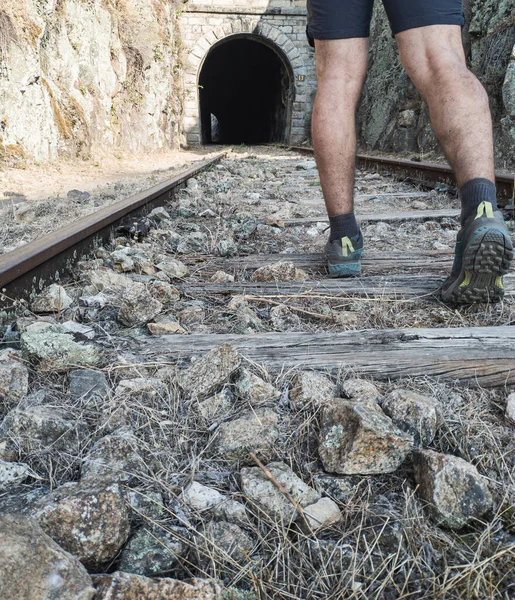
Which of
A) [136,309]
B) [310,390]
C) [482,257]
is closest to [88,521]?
[310,390]

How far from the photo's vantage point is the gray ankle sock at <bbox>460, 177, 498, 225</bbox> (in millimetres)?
1571

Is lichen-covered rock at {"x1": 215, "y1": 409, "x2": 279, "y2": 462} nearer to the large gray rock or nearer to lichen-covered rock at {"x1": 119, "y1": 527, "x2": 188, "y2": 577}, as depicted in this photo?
lichen-covered rock at {"x1": 119, "y1": 527, "x2": 188, "y2": 577}

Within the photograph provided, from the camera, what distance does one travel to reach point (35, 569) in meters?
→ 0.63

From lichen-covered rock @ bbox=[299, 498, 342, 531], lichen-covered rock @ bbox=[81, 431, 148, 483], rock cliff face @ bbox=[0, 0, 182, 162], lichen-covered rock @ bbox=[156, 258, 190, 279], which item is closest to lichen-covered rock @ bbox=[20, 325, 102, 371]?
lichen-covered rock @ bbox=[81, 431, 148, 483]

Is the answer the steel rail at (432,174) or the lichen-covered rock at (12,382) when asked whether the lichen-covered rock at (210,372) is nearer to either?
the lichen-covered rock at (12,382)

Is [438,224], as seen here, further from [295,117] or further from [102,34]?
[295,117]

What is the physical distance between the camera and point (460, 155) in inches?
66.5

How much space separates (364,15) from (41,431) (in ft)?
6.09

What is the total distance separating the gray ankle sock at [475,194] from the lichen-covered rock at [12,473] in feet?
4.73

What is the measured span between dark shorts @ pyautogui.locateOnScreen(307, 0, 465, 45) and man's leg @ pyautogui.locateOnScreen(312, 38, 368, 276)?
39 millimetres

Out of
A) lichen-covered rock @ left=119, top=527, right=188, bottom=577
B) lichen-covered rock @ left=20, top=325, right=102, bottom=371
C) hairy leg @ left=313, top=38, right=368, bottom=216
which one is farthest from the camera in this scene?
hairy leg @ left=313, top=38, right=368, bottom=216

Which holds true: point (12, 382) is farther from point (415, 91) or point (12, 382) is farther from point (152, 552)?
point (415, 91)

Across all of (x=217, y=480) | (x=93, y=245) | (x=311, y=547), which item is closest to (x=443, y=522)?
(x=311, y=547)

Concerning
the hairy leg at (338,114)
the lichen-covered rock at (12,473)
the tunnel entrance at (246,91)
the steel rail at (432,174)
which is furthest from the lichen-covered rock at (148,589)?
the tunnel entrance at (246,91)
